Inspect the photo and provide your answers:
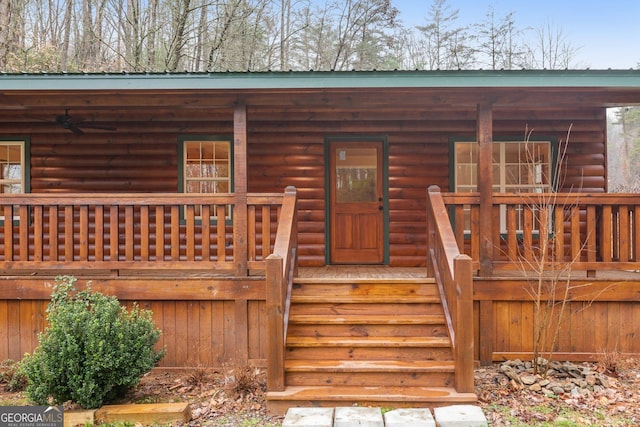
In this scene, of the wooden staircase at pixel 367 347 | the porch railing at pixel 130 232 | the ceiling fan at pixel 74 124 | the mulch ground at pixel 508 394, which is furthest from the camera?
the ceiling fan at pixel 74 124

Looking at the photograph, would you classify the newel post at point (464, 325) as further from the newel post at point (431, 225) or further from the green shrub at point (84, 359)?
the green shrub at point (84, 359)

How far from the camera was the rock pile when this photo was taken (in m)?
4.11

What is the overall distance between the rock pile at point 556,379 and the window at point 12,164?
287 inches

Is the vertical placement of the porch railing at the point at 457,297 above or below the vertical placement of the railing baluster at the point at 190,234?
below

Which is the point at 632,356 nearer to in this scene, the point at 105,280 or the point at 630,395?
the point at 630,395

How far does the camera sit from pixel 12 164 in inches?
286

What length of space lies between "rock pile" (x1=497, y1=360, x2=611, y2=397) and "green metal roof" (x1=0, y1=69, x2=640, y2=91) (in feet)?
9.21

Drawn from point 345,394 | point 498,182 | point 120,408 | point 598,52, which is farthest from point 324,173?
point 598,52

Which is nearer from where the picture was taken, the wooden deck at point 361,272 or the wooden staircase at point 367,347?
the wooden staircase at point 367,347

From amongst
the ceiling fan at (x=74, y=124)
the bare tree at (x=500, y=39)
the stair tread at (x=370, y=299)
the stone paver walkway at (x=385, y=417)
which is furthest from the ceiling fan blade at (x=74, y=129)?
the bare tree at (x=500, y=39)

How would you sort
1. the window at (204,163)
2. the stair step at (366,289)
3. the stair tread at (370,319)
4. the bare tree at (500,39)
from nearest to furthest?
the stair tread at (370,319) → the stair step at (366,289) → the window at (204,163) → the bare tree at (500,39)

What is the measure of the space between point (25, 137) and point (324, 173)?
4712 mm

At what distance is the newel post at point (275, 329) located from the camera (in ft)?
12.7

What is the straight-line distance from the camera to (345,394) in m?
3.84
